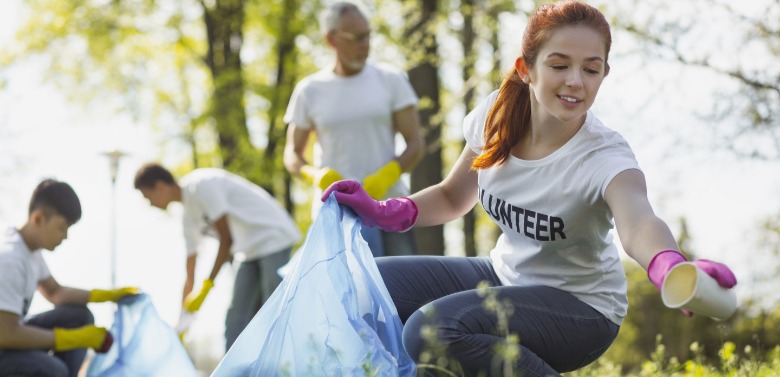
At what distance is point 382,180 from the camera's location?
4.97 m

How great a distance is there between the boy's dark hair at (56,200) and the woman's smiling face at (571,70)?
2.63 m

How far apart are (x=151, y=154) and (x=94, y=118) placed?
1.10 m

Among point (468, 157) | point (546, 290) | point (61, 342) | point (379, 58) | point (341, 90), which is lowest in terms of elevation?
point (61, 342)

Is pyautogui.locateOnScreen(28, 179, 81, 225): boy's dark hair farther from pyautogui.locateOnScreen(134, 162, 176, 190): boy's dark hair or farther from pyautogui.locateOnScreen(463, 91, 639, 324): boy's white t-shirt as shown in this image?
pyautogui.locateOnScreen(463, 91, 639, 324): boy's white t-shirt

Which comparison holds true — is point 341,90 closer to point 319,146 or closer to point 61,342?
point 319,146

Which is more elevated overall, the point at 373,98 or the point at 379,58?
the point at 379,58

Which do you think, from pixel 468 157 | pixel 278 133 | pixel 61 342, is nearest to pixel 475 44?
pixel 278 133

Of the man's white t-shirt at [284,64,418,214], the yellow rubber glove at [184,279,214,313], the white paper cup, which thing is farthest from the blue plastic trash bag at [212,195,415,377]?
the yellow rubber glove at [184,279,214,313]

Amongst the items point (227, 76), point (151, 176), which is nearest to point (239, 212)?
point (151, 176)

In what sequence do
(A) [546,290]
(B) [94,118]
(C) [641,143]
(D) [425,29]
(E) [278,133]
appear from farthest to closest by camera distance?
(B) [94,118] → (E) [278,133] → (D) [425,29] → (C) [641,143] → (A) [546,290]

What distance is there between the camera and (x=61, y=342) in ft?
16.1

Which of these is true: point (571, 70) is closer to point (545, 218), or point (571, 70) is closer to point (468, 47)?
point (545, 218)

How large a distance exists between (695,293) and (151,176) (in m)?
4.29

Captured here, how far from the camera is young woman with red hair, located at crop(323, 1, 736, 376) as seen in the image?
112 inches
